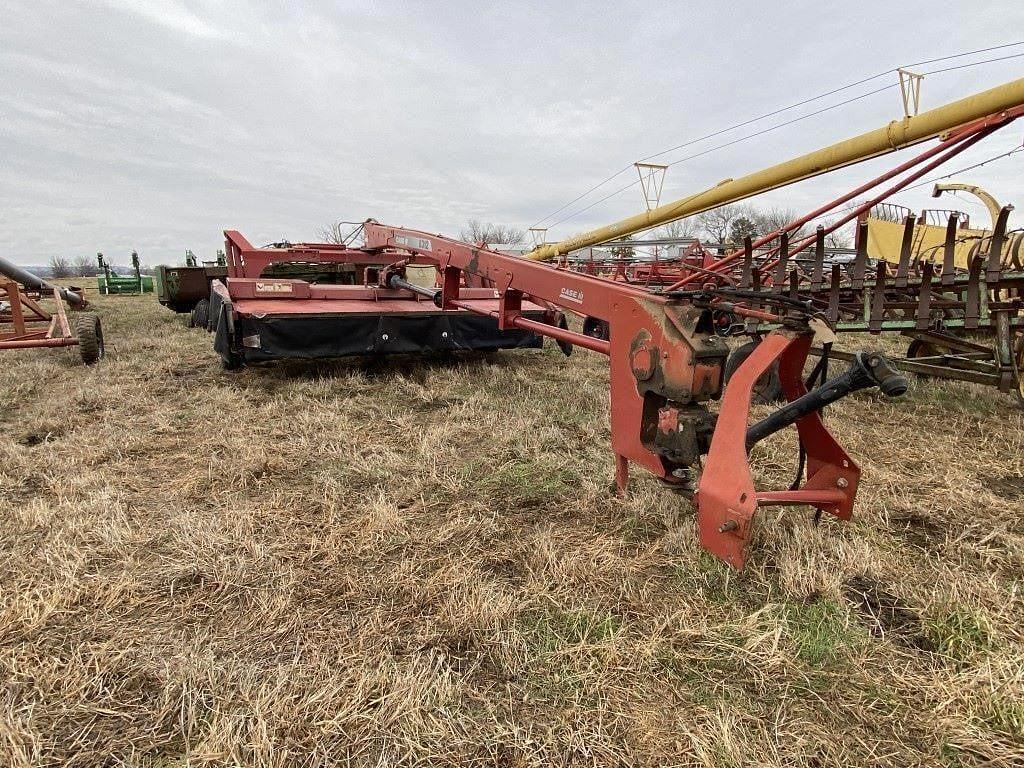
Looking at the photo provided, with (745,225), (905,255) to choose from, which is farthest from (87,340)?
(745,225)

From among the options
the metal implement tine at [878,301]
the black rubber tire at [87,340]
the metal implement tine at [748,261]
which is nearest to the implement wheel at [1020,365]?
the metal implement tine at [878,301]

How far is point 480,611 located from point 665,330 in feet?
4.47

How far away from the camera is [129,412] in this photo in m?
4.36

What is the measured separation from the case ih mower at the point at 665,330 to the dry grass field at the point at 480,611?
0.33 meters

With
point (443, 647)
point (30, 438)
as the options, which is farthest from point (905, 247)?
point (30, 438)

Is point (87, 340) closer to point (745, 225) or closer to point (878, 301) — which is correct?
point (878, 301)

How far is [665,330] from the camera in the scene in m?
2.34

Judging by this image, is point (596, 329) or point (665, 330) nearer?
point (665, 330)

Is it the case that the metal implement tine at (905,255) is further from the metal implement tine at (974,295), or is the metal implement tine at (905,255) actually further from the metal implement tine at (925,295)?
the metal implement tine at (974,295)

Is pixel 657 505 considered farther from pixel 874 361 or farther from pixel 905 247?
pixel 905 247

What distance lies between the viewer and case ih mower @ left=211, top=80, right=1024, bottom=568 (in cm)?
202

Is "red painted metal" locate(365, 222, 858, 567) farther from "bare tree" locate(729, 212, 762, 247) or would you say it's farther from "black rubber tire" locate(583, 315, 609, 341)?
"bare tree" locate(729, 212, 762, 247)

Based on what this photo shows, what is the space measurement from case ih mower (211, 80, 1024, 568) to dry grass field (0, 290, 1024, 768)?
1.08ft

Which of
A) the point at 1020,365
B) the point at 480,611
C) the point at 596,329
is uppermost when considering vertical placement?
the point at 596,329
